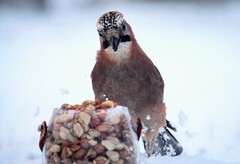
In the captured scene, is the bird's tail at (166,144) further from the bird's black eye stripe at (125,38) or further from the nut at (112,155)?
the nut at (112,155)

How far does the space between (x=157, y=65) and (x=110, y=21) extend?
261 millimetres

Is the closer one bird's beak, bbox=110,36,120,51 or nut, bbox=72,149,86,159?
nut, bbox=72,149,86,159

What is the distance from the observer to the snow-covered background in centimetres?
192

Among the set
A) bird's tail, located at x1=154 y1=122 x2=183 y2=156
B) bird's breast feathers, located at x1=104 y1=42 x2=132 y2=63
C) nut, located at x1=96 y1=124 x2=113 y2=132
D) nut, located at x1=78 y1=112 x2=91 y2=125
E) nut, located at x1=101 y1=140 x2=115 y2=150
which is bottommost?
bird's tail, located at x1=154 y1=122 x2=183 y2=156

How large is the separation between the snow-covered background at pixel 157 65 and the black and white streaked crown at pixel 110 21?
169 mm

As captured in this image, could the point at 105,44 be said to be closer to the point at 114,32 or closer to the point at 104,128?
the point at 114,32

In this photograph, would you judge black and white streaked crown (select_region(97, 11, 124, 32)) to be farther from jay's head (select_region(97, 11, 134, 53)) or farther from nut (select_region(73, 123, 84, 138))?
nut (select_region(73, 123, 84, 138))

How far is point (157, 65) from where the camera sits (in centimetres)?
191

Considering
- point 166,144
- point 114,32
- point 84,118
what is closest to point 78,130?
point 84,118

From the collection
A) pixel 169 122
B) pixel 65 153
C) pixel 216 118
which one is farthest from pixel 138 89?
pixel 65 153

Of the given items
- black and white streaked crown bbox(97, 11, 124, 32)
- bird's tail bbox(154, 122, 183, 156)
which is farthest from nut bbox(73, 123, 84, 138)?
bird's tail bbox(154, 122, 183, 156)

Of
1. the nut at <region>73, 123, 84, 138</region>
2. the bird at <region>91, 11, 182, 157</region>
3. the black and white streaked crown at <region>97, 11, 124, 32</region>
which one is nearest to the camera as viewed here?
the nut at <region>73, 123, 84, 138</region>

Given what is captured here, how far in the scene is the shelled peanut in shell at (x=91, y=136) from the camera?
137cm

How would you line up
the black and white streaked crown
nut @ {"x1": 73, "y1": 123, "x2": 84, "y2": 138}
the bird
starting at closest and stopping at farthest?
nut @ {"x1": 73, "y1": 123, "x2": 84, "y2": 138}, the black and white streaked crown, the bird
